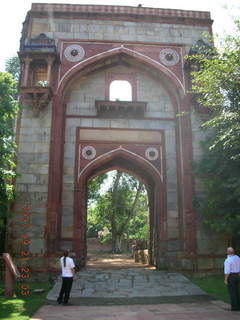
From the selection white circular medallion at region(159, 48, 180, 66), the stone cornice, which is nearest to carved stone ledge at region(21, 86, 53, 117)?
the stone cornice

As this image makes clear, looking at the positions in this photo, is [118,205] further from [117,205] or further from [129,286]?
[129,286]

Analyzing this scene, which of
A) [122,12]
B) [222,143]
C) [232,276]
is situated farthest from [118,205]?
[232,276]

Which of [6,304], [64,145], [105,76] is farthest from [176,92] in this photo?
[6,304]

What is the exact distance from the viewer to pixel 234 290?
23.5 feet

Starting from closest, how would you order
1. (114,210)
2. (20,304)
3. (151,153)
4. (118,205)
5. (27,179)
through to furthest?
1. (20,304)
2. (27,179)
3. (151,153)
4. (114,210)
5. (118,205)

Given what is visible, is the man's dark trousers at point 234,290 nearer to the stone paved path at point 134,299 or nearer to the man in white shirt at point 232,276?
the man in white shirt at point 232,276

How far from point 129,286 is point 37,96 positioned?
7.41m

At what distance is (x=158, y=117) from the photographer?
1370 cm

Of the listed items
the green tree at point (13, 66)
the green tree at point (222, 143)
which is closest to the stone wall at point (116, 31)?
the green tree at point (222, 143)

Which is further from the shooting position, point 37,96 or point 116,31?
point 116,31

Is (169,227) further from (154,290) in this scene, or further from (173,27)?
(173,27)

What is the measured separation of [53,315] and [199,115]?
925cm

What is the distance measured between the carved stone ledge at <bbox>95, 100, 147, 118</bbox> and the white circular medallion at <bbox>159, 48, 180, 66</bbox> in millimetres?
2204

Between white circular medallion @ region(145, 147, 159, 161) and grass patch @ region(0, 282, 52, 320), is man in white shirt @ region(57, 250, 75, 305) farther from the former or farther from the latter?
white circular medallion @ region(145, 147, 159, 161)
